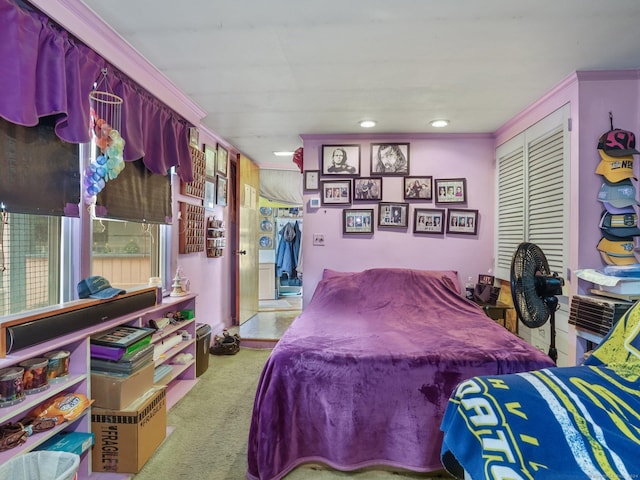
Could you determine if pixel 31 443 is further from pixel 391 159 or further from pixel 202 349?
pixel 391 159

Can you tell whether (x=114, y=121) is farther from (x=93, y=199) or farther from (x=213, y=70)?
(x=213, y=70)

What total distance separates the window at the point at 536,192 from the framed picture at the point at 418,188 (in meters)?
0.71

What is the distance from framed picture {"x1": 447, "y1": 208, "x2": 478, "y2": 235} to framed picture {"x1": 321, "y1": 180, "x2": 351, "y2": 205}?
1.11m

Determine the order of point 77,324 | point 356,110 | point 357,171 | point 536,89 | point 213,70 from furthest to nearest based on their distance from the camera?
point 357,171 → point 356,110 → point 536,89 → point 213,70 → point 77,324

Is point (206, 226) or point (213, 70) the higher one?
point (213, 70)

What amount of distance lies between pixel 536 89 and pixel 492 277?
1.79 m

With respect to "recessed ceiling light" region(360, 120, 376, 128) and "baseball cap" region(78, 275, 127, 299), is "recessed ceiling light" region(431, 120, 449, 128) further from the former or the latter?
"baseball cap" region(78, 275, 127, 299)

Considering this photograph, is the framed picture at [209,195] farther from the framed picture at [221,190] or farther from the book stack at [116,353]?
the book stack at [116,353]

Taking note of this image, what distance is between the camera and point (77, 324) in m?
1.69

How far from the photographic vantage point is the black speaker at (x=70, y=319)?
1396mm

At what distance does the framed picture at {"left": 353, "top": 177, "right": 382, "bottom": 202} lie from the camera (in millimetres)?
3760

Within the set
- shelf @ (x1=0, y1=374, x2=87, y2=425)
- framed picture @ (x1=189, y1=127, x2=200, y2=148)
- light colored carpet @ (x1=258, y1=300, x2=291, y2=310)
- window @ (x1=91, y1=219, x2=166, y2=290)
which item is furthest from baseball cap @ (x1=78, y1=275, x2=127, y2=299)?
light colored carpet @ (x1=258, y1=300, x2=291, y2=310)

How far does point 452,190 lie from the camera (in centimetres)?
371

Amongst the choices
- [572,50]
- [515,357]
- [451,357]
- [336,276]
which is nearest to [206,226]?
[336,276]
